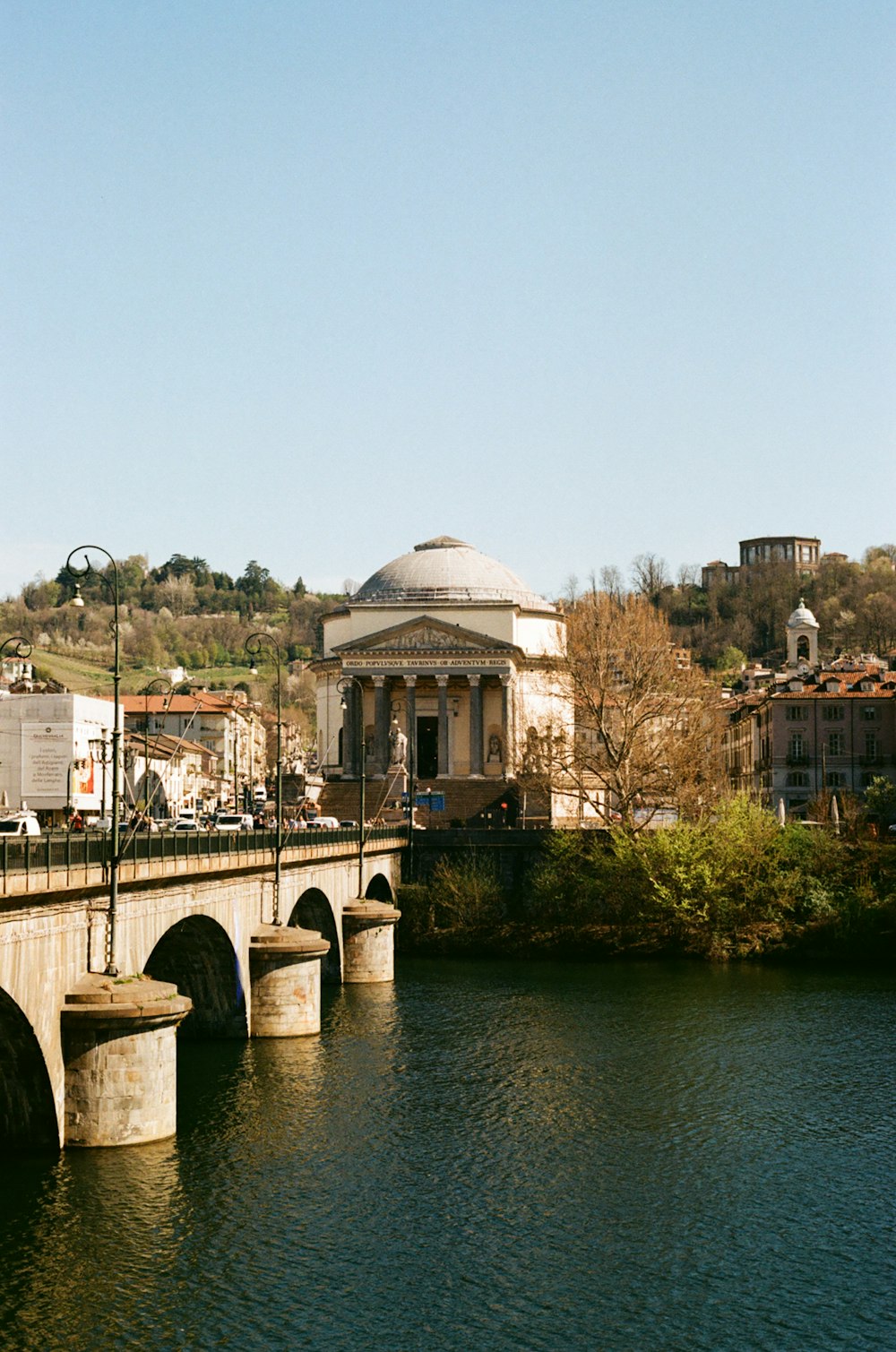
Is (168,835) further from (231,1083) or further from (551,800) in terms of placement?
(551,800)

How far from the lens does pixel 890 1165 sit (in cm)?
3566

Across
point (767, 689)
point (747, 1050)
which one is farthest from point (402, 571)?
point (747, 1050)

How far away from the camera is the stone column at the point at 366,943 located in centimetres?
6397

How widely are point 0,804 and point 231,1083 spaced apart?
44.4 m

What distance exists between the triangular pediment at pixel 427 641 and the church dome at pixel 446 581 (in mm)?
6461

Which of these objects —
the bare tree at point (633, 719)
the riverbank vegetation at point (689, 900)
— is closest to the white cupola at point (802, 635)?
the bare tree at point (633, 719)

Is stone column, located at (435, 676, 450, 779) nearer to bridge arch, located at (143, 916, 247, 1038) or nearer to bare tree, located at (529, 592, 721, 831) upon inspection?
bare tree, located at (529, 592, 721, 831)

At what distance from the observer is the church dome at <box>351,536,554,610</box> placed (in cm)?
11969

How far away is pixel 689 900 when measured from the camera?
71938 millimetres

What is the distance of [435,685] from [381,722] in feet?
18.9

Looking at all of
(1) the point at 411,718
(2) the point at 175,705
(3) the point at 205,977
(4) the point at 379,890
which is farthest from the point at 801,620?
(3) the point at 205,977

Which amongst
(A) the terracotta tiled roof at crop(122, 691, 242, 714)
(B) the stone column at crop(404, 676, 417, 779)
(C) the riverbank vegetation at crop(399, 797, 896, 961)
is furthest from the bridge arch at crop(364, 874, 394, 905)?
(A) the terracotta tiled roof at crop(122, 691, 242, 714)

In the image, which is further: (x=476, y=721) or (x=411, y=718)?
(x=411, y=718)

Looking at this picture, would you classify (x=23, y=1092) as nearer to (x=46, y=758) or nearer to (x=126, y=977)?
(x=126, y=977)
